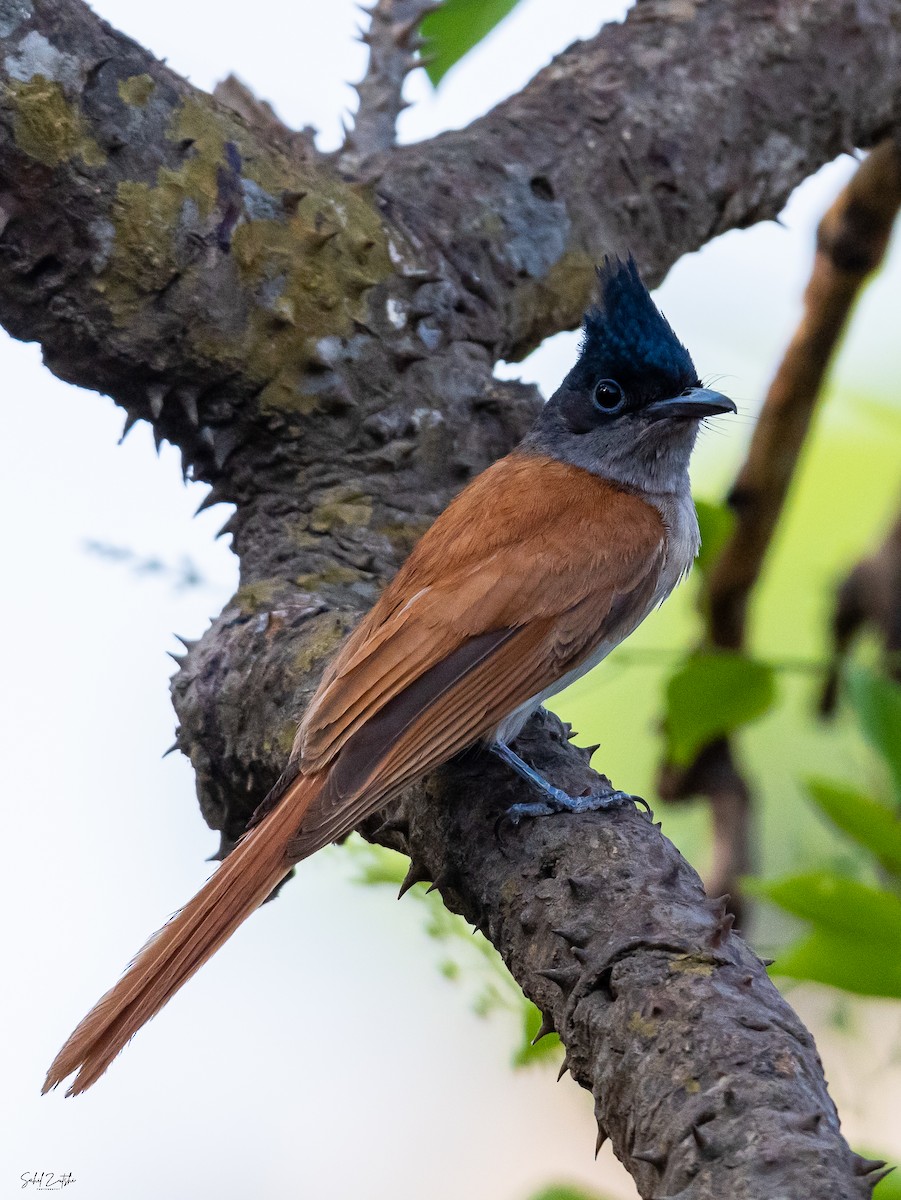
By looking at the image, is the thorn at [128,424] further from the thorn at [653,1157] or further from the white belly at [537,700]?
the thorn at [653,1157]

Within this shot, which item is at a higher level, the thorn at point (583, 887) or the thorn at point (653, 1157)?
the thorn at point (583, 887)

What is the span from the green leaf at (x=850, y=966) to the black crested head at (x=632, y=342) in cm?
175

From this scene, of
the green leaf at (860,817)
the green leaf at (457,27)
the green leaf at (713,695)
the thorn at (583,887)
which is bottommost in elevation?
the thorn at (583,887)

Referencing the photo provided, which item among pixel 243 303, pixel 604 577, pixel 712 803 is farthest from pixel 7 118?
pixel 712 803

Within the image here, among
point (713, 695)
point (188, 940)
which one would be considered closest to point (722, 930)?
point (188, 940)

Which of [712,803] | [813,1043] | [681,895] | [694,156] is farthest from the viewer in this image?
[712,803]

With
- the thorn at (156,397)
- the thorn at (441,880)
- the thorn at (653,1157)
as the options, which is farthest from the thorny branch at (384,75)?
the thorn at (653,1157)

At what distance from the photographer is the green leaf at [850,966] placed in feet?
6.95

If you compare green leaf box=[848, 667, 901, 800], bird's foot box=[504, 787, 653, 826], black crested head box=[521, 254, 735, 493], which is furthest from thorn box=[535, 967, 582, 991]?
black crested head box=[521, 254, 735, 493]

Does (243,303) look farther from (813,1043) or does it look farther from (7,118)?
(813,1043)

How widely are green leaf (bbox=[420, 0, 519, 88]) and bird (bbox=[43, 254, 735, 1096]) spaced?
69 cm

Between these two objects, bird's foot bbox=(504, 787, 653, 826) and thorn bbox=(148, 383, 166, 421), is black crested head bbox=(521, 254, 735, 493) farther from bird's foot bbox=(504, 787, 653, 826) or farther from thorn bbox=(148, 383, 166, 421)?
bird's foot bbox=(504, 787, 653, 826)

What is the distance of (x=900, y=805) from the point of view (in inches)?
113

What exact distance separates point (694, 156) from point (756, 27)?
49cm
